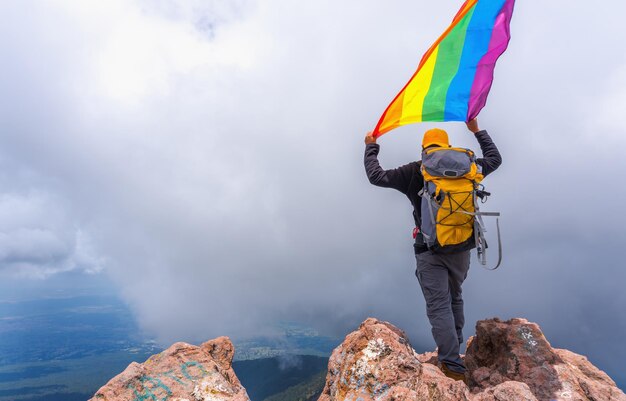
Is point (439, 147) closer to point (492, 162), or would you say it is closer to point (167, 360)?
point (492, 162)

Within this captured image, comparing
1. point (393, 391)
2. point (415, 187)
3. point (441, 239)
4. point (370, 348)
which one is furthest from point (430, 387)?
point (415, 187)

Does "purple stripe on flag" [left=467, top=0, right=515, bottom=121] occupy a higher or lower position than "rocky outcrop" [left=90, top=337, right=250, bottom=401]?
higher

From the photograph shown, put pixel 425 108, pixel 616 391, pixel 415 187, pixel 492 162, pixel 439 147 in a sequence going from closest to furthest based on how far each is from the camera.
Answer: pixel 616 391, pixel 439 147, pixel 415 187, pixel 492 162, pixel 425 108

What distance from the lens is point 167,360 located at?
782 centimetres

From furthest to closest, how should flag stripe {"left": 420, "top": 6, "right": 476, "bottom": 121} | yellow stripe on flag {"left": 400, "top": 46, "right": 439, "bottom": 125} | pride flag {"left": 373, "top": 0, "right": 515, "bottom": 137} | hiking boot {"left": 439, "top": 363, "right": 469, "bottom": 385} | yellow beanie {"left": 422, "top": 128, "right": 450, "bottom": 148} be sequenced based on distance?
yellow stripe on flag {"left": 400, "top": 46, "right": 439, "bottom": 125}
flag stripe {"left": 420, "top": 6, "right": 476, "bottom": 121}
pride flag {"left": 373, "top": 0, "right": 515, "bottom": 137}
yellow beanie {"left": 422, "top": 128, "right": 450, "bottom": 148}
hiking boot {"left": 439, "top": 363, "right": 469, "bottom": 385}

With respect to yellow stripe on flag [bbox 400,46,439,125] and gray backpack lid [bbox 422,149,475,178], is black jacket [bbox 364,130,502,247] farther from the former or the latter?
yellow stripe on flag [bbox 400,46,439,125]

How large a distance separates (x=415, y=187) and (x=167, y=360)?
721cm

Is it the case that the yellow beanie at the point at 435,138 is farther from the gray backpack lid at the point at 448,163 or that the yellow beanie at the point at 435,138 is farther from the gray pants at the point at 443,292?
the gray pants at the point at 443,292

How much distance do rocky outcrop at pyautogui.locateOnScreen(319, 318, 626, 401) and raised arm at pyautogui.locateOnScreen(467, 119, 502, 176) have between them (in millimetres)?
3904

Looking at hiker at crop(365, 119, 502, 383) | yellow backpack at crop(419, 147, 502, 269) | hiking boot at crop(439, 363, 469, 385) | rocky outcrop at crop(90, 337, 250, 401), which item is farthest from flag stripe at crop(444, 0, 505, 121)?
rocky outcrop at crop(90, 337, 250, 401)

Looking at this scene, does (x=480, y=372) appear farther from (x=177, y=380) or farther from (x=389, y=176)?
(x=177, y=380)

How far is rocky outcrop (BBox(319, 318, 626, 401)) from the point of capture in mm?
5172

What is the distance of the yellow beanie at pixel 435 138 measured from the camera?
23.7ft

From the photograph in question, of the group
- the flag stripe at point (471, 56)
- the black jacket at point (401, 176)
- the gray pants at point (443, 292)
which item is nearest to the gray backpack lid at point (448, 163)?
the black jacket at point (401, 176)
